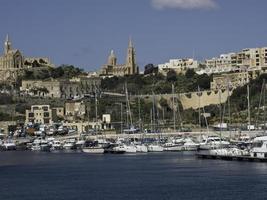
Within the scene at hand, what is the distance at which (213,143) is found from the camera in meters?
75.6

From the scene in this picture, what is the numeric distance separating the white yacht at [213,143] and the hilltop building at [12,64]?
8651cm

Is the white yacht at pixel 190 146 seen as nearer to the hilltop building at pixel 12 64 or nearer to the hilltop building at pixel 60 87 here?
the hilltop building at pixel 60 87

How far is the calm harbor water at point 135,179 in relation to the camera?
4466 cm

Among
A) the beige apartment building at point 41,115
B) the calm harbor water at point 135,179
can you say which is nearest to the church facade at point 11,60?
the beige apartment building at point 41,115

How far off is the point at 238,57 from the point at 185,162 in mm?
Result: 91722

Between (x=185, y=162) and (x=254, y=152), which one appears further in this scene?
(x=185, y=162)

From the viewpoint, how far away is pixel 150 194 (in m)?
44.5

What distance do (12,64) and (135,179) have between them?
386ft

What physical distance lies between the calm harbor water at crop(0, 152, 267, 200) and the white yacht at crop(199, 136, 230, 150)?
9.65ft

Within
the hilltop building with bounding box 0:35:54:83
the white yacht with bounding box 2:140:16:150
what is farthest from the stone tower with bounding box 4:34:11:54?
the white yacht with bounding box 2:140:16:150

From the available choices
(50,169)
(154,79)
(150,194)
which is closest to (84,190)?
(150,194)

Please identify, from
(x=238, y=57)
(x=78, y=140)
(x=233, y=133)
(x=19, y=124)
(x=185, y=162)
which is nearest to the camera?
(x=185, y=162)

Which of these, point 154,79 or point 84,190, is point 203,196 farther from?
point 154,79

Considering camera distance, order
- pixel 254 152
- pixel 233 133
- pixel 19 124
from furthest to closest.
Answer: pixel 19 124
pixel 233 133
pixel 254 152
